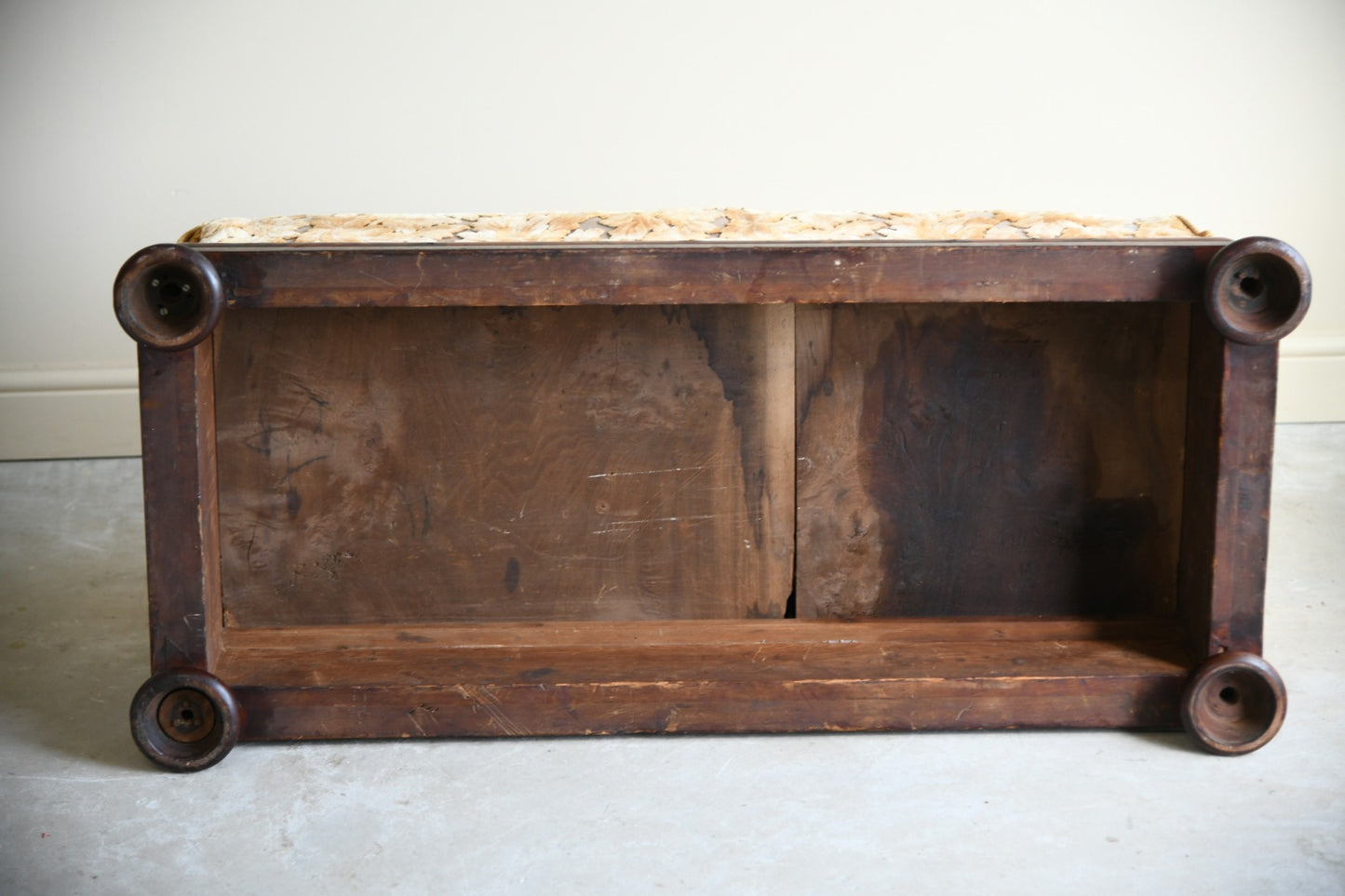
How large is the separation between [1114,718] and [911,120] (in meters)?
1.69

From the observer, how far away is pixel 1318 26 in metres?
2.79

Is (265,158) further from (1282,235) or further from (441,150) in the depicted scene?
(1282,235)

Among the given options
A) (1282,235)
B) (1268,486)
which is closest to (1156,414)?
(1268,486)

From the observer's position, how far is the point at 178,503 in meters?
1.32

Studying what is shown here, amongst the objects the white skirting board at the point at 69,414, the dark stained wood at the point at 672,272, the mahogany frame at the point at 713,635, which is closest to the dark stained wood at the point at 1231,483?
the mahogany frame at the point at 713,635

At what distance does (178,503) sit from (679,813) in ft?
2.11

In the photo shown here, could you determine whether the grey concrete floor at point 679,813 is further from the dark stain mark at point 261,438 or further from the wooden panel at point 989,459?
the dark stain mark at point 261,438

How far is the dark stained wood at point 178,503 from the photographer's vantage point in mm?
1309

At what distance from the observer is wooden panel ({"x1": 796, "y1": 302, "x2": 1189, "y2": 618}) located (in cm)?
147

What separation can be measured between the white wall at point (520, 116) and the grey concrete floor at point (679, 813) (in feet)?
4.73

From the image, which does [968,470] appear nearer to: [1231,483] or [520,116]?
[1231,483]

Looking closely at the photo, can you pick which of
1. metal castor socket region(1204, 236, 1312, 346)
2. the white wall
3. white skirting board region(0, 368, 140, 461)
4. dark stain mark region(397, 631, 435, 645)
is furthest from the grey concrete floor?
the white wall

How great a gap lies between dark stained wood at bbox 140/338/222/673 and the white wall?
4.79ft

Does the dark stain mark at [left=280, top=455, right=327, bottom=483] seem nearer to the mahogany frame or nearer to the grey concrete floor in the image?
the mahogany frame
